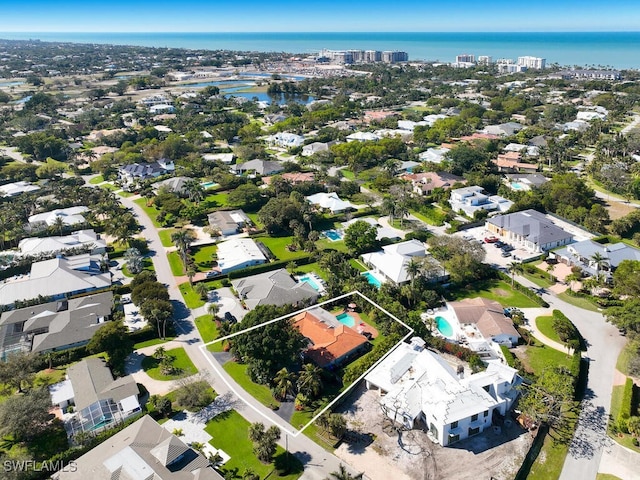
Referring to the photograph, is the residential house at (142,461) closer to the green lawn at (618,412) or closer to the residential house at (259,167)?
the green lawn at (618,412)

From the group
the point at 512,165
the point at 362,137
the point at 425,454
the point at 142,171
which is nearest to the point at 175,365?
the point at 425,454

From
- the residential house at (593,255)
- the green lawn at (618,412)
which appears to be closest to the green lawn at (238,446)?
the green lawn at (618,412)

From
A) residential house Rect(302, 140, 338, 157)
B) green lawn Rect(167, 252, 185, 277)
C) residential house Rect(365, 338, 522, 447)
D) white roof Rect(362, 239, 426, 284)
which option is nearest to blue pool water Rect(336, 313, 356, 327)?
white roof Rect(362, 239, 426, 284)

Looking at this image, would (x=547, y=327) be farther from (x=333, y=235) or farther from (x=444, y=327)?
(x=333, y=235)

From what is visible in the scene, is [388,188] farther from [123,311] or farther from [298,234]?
[123,311]

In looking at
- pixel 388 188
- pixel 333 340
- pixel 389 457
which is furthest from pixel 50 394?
pixel 388 188

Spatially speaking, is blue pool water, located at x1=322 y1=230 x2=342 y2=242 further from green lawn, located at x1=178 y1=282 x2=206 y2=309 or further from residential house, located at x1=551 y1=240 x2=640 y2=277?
residential house, located at x1=551 y1=240 x2=640 y2=277
